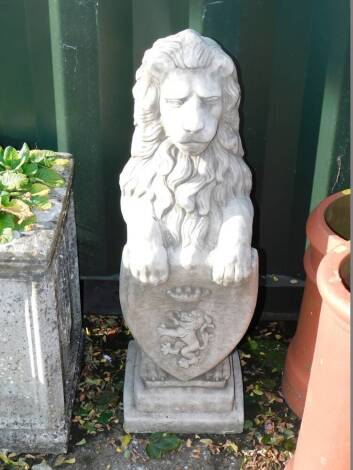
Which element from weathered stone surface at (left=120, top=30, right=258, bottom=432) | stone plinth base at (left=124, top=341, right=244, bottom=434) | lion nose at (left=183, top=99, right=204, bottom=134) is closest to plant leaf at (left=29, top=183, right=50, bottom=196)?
weathered stone surface at (left=120, top=30, right=258, bottom=432)

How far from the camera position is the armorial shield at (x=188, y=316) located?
2.86 metres

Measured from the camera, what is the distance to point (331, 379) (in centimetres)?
256

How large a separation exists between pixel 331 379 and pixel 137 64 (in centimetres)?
173

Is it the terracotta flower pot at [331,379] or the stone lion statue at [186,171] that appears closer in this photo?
the terracotta flower pot at [331,379]

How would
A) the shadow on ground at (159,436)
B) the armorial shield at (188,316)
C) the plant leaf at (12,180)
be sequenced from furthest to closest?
1. the shadow on ground at (159,436)
2. the plant leaf at (12,180)
3. the armorial shield at (188,316)

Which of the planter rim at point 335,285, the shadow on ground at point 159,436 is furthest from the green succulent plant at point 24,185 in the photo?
the planter rim at point 335,285

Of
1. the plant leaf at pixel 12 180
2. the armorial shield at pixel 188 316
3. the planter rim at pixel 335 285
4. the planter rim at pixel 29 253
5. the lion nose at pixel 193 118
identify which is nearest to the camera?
the planter rim at pixel 335 285

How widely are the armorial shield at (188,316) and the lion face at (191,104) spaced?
0.53m

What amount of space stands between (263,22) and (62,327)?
5.40 ft

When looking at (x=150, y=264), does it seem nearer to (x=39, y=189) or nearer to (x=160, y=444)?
(x=39, y=189)

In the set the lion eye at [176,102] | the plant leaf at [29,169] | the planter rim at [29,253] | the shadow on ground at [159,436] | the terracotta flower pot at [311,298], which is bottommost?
the shadow on ground at [159,436]

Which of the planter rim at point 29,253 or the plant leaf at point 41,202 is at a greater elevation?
the plant leaf at point 41,202

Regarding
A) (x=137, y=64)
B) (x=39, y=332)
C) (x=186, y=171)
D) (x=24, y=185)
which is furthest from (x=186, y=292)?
(x=137, y=64)

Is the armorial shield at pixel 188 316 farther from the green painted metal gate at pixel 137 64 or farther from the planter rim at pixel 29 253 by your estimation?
the green painted metal gate at pixel 137 64
